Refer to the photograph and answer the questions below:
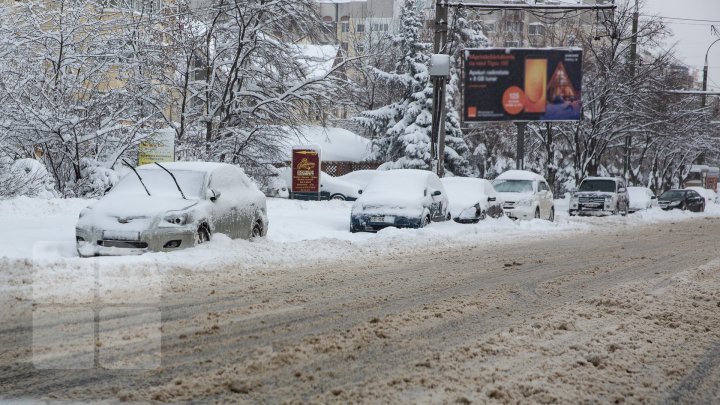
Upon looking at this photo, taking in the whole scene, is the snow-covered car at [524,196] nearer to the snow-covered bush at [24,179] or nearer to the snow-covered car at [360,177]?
the snow-covered car at [360,177]

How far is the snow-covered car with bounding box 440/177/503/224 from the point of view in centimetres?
2222

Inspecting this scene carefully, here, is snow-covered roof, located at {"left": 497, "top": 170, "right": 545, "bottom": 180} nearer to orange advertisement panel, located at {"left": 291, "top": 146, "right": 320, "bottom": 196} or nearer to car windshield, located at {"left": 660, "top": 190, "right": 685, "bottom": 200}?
orange advertisement panel, located at {"left": 291, "top": 146, "right": 320, "bottom": 196}

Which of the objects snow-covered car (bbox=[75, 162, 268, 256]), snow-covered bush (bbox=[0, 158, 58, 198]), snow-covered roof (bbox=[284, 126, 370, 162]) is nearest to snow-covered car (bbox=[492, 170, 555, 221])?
snow-covered car (bbox=[75, 162, 268, 256])

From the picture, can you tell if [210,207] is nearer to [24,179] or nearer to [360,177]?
[24,179]

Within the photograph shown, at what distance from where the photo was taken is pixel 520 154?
35.1m

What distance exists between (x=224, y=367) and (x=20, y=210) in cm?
1325

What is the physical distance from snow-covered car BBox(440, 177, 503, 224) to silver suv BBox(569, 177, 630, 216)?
455 inches

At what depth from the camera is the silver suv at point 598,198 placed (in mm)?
34500

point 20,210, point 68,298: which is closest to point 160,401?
point 68,298

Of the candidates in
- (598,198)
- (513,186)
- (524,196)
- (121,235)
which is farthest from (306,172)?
(121,235)

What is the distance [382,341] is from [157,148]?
53.4ft

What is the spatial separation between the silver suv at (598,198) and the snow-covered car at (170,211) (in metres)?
22.7

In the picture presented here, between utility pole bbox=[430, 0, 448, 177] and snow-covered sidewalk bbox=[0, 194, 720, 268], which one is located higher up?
utility pole bbox=[430, 0, 448, 177]

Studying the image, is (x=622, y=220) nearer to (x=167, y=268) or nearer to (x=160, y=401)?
(x=167, y=268)
